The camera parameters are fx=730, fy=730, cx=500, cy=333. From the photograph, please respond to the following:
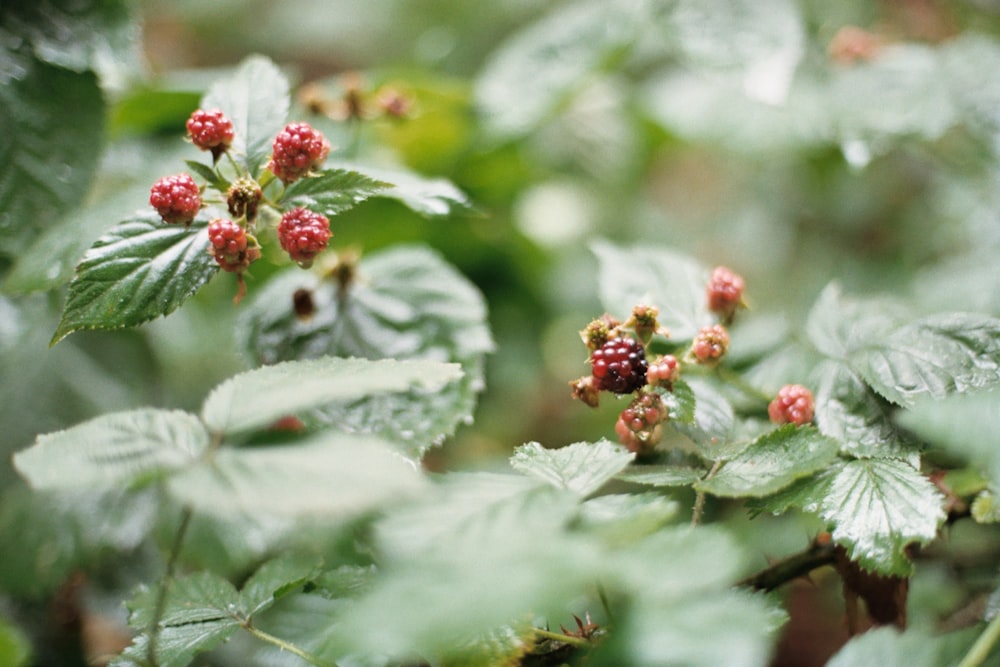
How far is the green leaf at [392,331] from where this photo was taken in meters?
0.85

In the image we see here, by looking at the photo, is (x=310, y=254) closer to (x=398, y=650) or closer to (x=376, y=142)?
(x=398, y=650)

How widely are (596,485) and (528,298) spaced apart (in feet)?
4.09

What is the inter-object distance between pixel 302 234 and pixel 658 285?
461mm

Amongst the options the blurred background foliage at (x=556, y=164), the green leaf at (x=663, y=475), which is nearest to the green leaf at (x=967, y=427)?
the green leaf at (x=663, y=475)

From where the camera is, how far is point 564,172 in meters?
1.97

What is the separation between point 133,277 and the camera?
716 mm

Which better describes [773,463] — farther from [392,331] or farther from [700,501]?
[392,331]

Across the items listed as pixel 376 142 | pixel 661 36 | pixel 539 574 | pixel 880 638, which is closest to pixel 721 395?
pixel 880 638

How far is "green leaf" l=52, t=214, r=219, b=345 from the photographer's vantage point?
70 cm

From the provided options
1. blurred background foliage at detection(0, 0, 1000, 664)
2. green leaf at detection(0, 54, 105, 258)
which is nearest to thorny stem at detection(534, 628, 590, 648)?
blurred background foliage at detection(0, 0, 1000, 664)

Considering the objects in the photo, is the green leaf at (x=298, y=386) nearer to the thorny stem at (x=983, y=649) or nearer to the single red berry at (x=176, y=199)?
the single red berry at (x=176, y=199)

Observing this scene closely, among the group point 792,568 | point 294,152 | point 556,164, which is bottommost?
point 792,568

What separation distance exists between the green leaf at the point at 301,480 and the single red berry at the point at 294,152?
31 centimetres

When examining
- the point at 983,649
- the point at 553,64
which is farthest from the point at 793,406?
the point at 553,64
